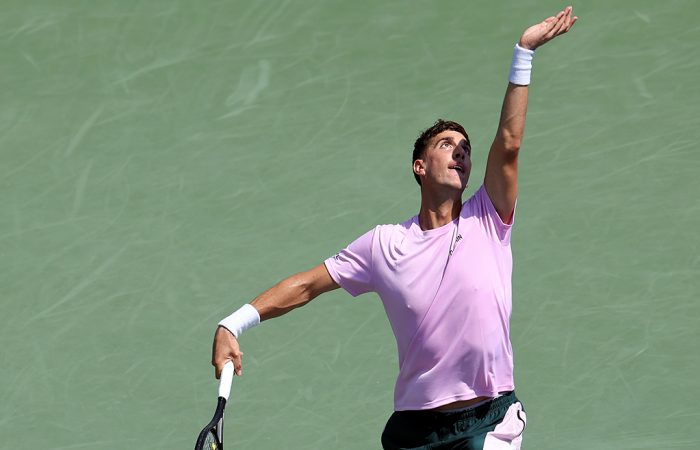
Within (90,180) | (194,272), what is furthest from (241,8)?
(194,272)

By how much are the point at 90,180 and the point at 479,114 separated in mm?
2550

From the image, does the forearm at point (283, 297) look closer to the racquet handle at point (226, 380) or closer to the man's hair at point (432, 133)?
the racquet handle at point (226, 380)

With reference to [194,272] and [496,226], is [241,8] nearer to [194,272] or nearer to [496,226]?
[194,272]

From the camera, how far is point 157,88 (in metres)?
11.2

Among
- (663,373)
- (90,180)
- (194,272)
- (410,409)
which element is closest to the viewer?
(410,409)

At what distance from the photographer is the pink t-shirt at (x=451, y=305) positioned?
6742 mm

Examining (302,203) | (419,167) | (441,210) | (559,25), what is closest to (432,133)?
(419,167)

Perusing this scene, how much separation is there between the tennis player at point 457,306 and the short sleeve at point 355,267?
4cm

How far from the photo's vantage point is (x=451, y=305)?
6762 mm

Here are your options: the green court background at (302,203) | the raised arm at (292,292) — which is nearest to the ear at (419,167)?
the raised arm at (292,292)

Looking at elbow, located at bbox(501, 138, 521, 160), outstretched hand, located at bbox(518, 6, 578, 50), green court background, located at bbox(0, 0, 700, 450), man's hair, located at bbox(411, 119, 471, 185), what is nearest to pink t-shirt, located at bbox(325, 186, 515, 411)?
elbow, located at bbox(501, 138, 521, 160)

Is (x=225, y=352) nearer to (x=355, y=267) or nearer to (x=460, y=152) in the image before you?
(x=355, y=267)

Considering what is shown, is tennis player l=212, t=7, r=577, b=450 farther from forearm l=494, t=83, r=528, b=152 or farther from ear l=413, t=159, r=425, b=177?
ear l=413, t=159, r=425, b=177

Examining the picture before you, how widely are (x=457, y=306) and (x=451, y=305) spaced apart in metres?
0.03
